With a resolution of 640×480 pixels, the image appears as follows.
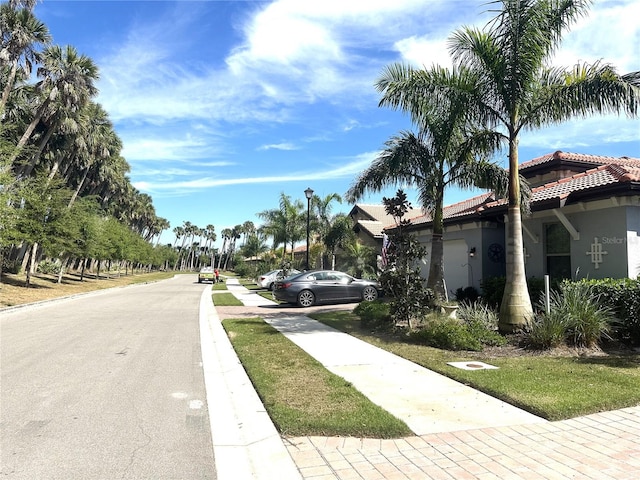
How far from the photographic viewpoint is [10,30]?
87.7 ft

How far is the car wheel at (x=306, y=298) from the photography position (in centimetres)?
1744

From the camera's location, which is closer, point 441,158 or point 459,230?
point 441,158

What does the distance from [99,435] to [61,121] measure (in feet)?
107

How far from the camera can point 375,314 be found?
39.0 feet

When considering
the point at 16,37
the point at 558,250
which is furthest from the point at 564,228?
the point at 16,37

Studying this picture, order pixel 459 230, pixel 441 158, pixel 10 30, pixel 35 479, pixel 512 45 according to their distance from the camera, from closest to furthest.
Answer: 1. pixel 35 479
2. pixel 512 45
3. pixel 441 158
4. pixel 459 230
5. pixel 10 30

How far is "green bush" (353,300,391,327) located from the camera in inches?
455

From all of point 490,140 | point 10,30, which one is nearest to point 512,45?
point 490,140

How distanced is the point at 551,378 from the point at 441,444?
3.02 metres

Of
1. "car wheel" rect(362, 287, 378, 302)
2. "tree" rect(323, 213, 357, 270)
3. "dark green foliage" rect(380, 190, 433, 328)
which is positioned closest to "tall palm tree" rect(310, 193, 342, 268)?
"tree" rect(323, 213, 357, 270)

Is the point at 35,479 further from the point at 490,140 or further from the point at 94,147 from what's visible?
the point at 94,147

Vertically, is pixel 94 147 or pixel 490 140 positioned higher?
pixel 94 147

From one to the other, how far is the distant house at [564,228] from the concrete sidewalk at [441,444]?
21.3 feet

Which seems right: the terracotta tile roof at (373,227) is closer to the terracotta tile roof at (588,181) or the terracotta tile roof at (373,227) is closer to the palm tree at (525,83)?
the terracotta tile roof at (588,181)
